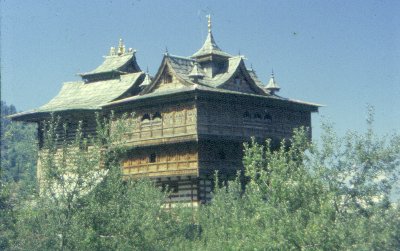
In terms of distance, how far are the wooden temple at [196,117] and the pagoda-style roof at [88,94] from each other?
0.50 feet

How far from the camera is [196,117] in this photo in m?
31.9

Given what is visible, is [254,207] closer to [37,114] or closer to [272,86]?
[272,86]

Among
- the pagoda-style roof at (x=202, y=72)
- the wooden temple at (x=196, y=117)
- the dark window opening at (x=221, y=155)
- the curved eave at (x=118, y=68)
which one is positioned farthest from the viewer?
the curved eave at (x=118, y=68)

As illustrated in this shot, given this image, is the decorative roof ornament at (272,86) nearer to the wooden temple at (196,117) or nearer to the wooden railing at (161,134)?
the wooden temple at (196,117)

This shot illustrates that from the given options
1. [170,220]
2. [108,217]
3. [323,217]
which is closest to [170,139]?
[170,220]

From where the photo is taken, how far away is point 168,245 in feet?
69.4

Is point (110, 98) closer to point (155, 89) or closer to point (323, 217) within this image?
point (155, 89)

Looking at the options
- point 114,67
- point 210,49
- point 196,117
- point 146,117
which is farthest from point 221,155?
point 114,67

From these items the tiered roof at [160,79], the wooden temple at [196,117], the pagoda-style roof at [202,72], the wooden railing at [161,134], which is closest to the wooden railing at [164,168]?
the wooden temple at [196,117]

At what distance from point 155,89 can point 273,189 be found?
60.5ft

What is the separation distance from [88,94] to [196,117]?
12.3 meters

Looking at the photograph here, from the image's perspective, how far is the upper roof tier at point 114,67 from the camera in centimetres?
4351

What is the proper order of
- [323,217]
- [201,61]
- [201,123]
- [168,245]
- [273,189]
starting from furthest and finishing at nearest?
[201,61]
[201,123]
[168,245]
[273,189]
[323,217]

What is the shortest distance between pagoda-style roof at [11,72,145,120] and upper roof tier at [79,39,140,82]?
66 cm
